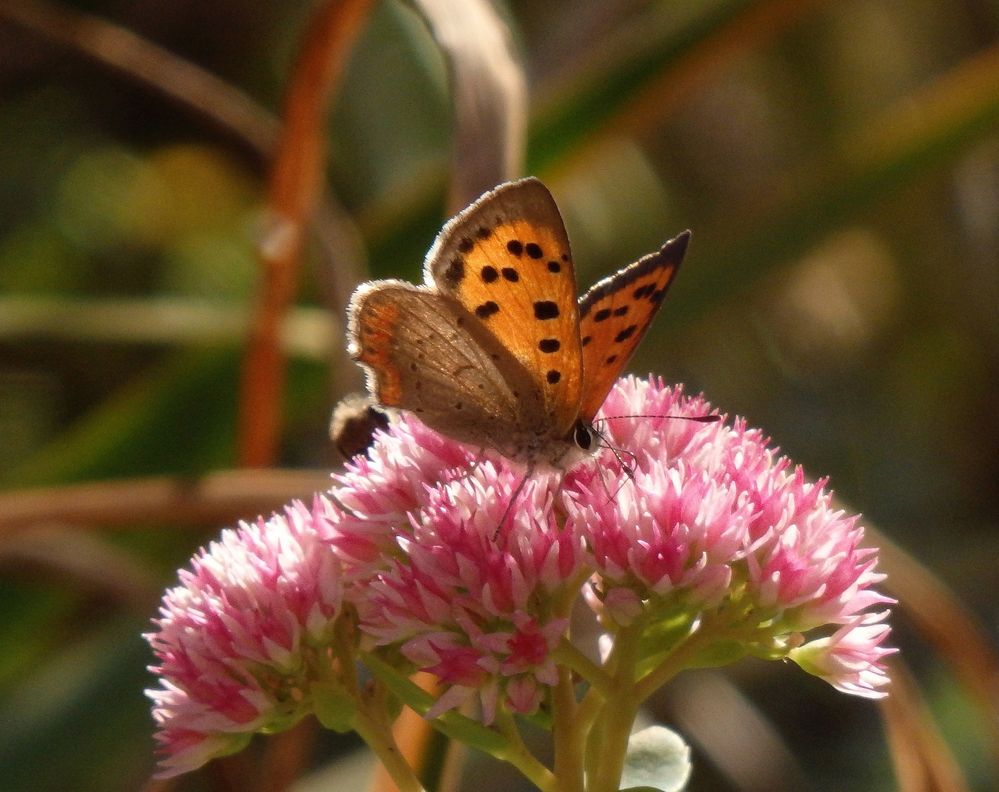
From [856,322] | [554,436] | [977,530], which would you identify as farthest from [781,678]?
[554,436]

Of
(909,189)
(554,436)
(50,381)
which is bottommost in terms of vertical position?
(554,436)

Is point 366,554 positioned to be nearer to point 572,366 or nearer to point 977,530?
point 572,366

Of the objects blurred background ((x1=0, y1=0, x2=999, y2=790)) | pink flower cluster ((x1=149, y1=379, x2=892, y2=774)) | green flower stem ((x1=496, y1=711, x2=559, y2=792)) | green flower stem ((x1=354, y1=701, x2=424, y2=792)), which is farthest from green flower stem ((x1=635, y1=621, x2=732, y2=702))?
blurred background ((x1=0, y1=0, x2=999, y2=790))

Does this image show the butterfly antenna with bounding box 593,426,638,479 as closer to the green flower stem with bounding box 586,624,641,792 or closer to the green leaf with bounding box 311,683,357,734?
the green flower stem with bounding box 586,624,641,792

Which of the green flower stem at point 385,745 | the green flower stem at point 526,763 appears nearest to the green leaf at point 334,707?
the green flower stem at point 385,745

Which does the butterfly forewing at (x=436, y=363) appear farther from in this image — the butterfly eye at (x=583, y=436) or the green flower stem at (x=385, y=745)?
the green flower stem at (x=385, y=745)

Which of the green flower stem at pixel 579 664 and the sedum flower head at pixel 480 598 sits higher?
the sedum flower head at pixel 480 598

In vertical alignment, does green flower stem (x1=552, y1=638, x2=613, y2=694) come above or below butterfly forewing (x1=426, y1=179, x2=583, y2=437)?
below
